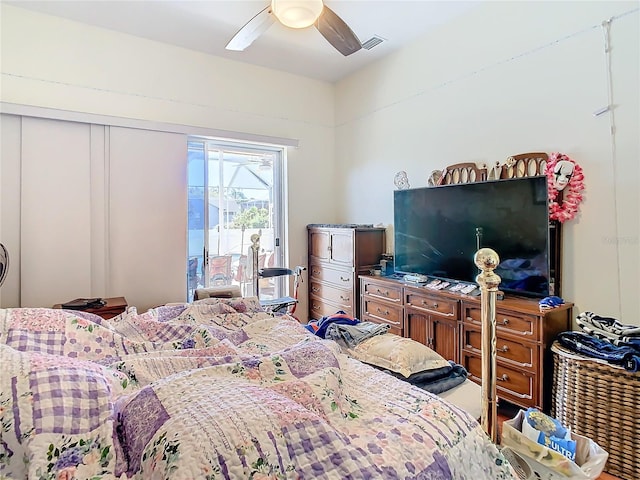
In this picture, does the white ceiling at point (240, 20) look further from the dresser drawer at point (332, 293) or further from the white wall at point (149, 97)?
the dresser drawer at point (332, 293)

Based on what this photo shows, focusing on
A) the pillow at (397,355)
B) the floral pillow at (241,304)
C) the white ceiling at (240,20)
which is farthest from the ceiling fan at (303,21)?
the pillow at (397,355)

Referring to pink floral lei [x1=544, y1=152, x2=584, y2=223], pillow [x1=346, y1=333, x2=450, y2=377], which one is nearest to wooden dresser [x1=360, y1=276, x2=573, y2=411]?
pink floral lei [x1=544, y1=152, x2=584, y2=223]

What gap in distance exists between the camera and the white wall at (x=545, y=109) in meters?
2.11

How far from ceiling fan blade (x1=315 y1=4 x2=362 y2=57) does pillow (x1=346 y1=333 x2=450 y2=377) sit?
6.12 feet

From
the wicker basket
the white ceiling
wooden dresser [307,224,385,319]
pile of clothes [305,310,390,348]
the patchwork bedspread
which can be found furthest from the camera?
wooden dresser [307,224,385,319]

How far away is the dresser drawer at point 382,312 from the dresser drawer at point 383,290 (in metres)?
0.05

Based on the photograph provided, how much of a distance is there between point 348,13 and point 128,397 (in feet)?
9.85

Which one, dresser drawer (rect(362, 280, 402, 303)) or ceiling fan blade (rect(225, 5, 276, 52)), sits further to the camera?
dresser drawer (rect(362, 280, 402, 303))

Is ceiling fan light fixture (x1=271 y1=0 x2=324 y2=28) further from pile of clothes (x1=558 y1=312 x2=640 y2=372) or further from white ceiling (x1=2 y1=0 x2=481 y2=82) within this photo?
pile of clothes (x1=558 y1=312 x2=640 y2=372)

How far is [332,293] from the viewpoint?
3.79 metres

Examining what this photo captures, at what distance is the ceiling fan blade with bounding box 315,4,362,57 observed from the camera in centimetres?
214

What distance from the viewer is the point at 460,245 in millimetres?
2758

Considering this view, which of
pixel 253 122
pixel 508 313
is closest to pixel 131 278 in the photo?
pixel 253 122

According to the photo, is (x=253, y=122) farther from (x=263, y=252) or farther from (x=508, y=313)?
(x=508, y=313)
